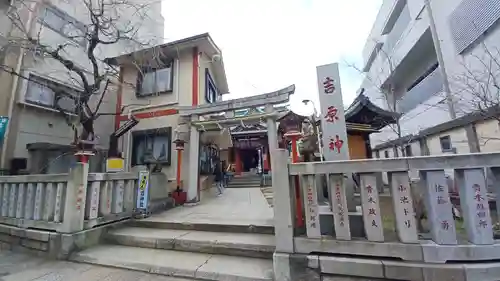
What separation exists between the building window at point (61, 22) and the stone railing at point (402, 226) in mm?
10750

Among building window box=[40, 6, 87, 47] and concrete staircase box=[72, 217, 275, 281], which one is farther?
building window box=[40, 6, 87, 47]

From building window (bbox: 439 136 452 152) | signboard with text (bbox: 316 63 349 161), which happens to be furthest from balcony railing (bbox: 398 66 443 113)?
signboard with text (bbox: 316 63 349 161)

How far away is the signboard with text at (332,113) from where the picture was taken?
376 cm

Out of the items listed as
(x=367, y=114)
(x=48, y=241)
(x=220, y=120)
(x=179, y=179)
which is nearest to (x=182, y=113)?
(x=220, y=120)

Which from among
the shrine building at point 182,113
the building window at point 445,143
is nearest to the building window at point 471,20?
the building window at point 445,143

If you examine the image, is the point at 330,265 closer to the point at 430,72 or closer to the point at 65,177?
the point at 65,177

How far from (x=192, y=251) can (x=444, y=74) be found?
12974 mm

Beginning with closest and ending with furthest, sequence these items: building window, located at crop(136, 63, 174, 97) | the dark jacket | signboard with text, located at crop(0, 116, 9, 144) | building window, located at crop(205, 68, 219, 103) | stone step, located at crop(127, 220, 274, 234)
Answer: stone step, located at crop(127, 220, 274, 234)
signboard with text, located at crop(0, 116, 9, 144)
building window, located at crop(136, 63, 174, 97)
building window, located at crop(205, 68, 219, 103)
the dark jacket

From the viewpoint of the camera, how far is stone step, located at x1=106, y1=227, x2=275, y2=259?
3746mm

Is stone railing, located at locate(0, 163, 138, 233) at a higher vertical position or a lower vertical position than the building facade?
lower

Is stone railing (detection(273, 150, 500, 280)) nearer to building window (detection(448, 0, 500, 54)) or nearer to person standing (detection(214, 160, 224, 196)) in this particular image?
person standing (detection(214, 160, 224, 196))

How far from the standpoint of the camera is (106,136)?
10984 mm

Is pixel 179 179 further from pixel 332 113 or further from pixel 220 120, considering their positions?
pixel 332 113

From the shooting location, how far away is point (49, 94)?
364 inches
